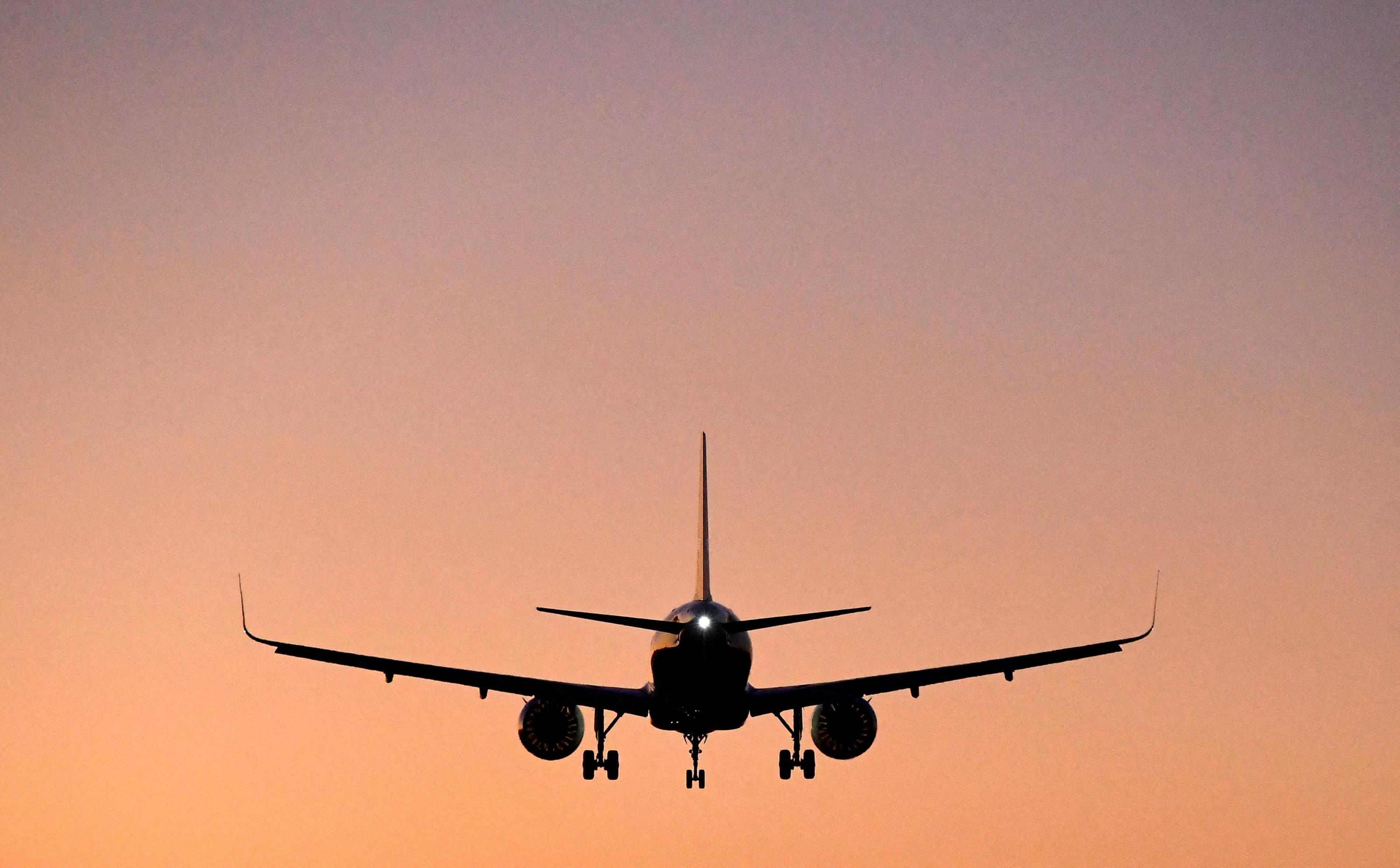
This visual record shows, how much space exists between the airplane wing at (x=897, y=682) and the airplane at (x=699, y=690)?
4 centimetres

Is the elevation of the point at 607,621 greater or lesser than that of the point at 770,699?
greater

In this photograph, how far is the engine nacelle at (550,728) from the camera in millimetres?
85375

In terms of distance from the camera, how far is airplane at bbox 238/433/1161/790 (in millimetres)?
71625

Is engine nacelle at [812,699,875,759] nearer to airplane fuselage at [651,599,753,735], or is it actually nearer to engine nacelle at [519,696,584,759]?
engine nacelle at [519,696,584,759]

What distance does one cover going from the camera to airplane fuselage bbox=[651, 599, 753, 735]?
71375mm

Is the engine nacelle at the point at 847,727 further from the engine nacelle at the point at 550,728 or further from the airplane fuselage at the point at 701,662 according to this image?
the airplane fuselage at the point at 701,662

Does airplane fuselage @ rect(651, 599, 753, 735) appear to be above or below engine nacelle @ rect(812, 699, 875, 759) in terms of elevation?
above

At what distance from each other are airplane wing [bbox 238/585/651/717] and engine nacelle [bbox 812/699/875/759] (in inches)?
337

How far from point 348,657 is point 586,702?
34.2 ft

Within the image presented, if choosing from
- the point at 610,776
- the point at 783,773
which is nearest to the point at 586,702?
the point at 610,776

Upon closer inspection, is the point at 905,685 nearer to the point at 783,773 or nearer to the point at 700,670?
the point at 783,773

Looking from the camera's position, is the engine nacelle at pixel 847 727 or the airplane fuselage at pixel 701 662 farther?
the engine nacelle at pixel 847 727

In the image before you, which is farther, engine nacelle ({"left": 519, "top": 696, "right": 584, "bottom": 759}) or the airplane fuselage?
engine nacelle ({"left": 519, "top": 696, "right": 584, "bottom": 759})

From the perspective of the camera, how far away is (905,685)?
8394 centimetres
